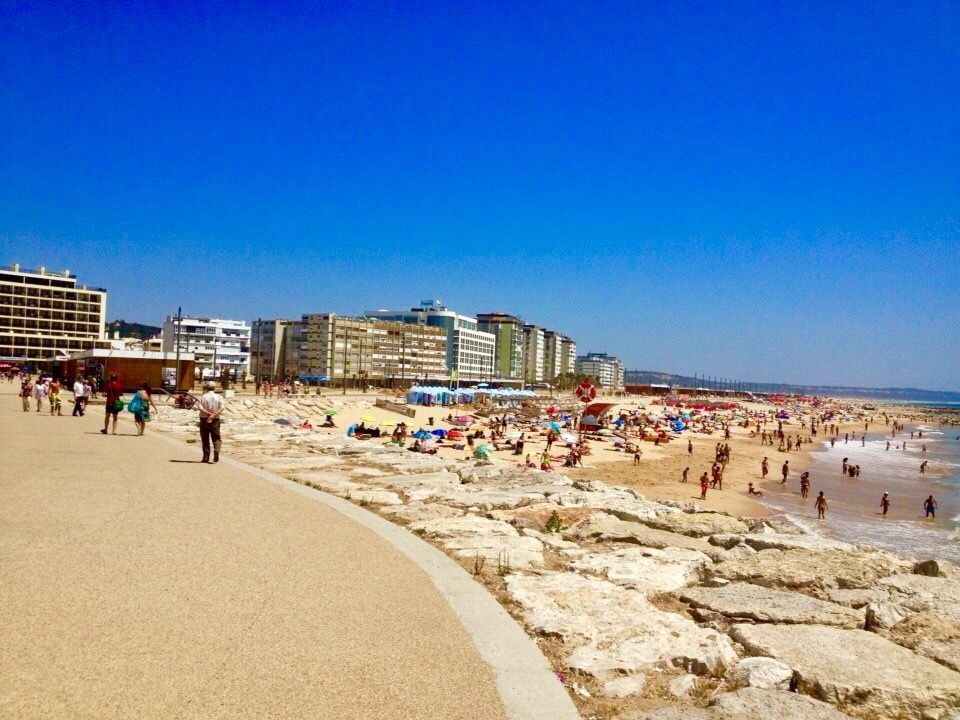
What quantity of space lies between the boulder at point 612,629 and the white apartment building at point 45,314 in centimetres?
9969

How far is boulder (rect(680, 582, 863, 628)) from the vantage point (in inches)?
206

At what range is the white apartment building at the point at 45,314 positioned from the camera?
292ft

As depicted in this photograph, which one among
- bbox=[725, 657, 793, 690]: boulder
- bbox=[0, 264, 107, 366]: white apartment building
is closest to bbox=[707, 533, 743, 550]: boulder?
bbox=[725, 657, 793, 690]: boulder

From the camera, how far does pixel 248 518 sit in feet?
24.4

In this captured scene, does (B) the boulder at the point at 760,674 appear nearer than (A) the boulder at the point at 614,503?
Yes

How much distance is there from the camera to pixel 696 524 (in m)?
9.16

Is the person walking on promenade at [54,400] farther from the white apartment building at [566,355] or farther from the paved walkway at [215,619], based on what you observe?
the white apartment building at [566,355]

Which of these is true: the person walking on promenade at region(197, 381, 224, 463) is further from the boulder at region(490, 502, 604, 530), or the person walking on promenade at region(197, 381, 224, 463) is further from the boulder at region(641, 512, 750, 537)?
the boulder at region(641, 512, 750, 537)

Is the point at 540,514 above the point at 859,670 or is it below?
below

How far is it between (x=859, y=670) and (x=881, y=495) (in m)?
29.6

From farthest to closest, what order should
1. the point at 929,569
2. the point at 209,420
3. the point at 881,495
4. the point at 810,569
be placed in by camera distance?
the point at 881,495
the point at 209,420
the point at 929,569
the point at 810,569

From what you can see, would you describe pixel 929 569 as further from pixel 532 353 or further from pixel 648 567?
pixel 532 353

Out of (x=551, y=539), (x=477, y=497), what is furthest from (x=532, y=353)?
(x=551, y=539)

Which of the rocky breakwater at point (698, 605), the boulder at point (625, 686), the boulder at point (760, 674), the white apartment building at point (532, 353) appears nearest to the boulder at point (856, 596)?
the rocky breakwater at point (698, 605)
